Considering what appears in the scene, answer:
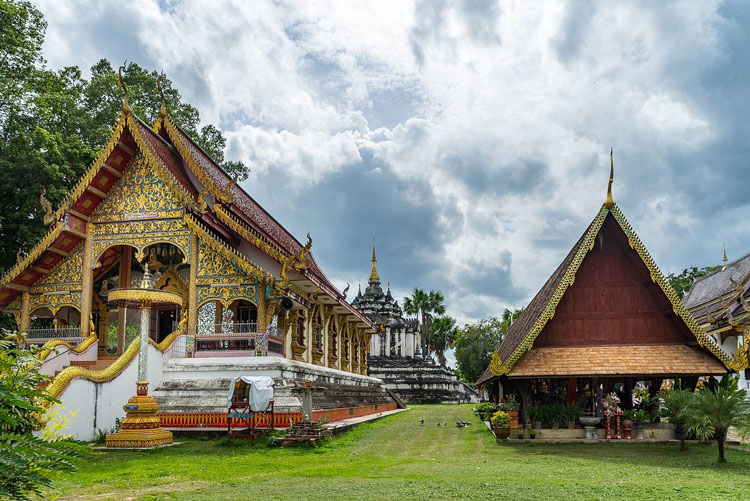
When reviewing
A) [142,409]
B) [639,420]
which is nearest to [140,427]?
[142,409]

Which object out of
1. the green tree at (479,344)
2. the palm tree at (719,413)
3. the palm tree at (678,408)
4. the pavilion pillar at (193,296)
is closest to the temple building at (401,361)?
the green tree at (479,344)

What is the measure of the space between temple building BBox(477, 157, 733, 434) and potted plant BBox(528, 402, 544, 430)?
11cm

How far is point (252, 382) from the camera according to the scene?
484 inches

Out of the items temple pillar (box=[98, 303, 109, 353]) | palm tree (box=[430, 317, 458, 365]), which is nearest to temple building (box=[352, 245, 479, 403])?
palm tree (box=[430, 317, 458, 365])

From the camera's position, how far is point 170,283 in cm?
1745

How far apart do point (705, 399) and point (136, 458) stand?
29.5 ft

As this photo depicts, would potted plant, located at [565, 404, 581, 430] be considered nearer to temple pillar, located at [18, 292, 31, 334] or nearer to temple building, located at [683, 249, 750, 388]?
temple building, located at [683, 249, 750, 388]

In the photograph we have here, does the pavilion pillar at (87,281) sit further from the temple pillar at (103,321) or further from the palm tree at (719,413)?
the palm tree at (719,413)

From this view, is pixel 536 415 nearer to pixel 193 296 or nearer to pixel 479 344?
Result: pixel 193 296

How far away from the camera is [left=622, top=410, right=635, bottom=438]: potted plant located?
493 inches

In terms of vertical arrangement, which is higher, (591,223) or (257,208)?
(257,208)

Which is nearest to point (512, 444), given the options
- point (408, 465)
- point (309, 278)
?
point (408, 465)

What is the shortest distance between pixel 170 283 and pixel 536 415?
10.1m

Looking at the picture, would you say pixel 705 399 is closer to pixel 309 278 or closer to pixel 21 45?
pixel 309 278
